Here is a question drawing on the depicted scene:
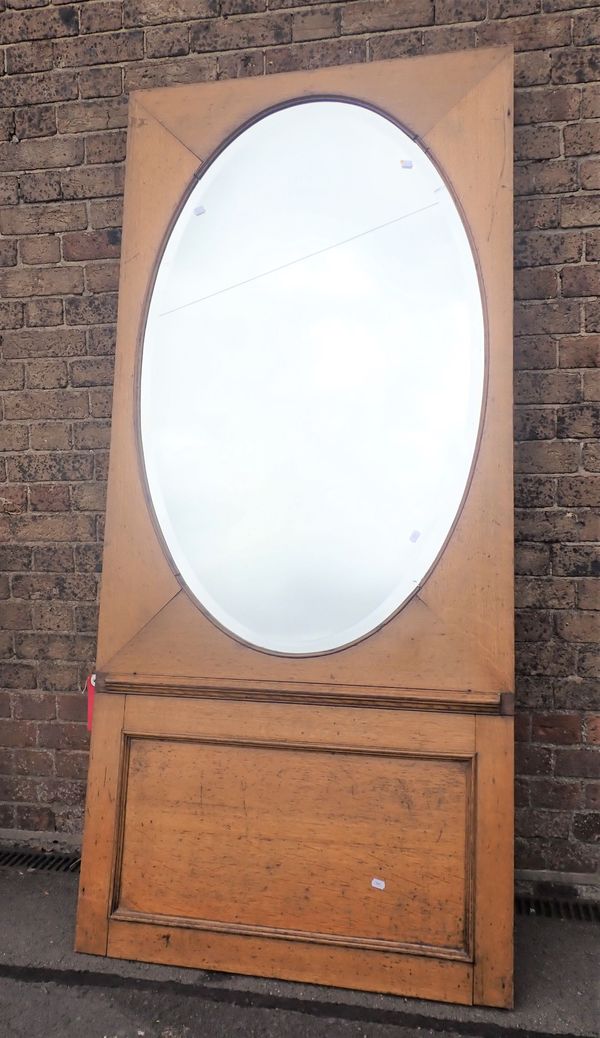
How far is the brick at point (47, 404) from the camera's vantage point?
2025 mm

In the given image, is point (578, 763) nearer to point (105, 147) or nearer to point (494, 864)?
point (494, 864)

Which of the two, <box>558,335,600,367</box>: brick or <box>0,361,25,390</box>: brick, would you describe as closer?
<box>558,335,600,367</box>: brick

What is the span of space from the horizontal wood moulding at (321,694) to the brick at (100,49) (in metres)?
1.56

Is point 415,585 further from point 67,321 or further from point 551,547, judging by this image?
point 67,321

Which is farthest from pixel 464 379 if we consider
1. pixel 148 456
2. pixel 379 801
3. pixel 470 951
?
pixel 470 951

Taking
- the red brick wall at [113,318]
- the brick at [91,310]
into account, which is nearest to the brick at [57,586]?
the red brick wall at [113,318]

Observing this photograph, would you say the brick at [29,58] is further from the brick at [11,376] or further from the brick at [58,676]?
the brick at [58,676]

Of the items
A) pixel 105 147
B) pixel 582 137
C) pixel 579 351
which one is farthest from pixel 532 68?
pixel 105 147

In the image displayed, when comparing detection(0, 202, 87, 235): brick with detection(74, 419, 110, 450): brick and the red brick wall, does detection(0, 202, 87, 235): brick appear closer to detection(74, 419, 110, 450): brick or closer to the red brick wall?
the red brick wall

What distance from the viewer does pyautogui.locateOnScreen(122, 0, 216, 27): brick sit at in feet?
6.33

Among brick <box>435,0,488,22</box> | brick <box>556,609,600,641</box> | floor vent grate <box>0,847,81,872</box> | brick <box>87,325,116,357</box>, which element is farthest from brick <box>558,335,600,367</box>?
floor vent grate <box>0,847,81,872</box>

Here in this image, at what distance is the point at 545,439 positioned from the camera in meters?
1.82

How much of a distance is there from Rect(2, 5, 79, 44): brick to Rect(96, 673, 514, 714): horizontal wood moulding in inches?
65.5

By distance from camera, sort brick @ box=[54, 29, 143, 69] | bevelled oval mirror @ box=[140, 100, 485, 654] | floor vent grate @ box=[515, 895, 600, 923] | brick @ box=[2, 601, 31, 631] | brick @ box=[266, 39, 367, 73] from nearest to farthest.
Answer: bevelled oval mirror @ box=[140, 100, 485, 654]
floor vent grate @ box=[515, 895, 600, 923]
brick @ box=[266, 39, 367, 73]
brick @ box=[54, 29, 143, 69]
brick @ box=[2, 601, 31, 631]
